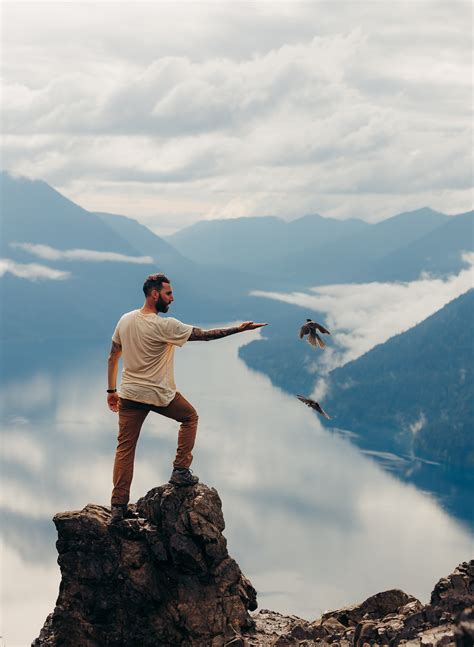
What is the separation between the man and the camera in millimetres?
14648

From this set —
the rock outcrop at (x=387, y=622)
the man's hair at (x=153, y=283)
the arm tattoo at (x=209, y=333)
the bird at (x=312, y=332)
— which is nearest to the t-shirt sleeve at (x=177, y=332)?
the arm tattoo at (x=209, y=333)

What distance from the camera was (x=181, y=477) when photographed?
591 inches

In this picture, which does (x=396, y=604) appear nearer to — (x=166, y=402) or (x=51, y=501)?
(x=166, y=402)

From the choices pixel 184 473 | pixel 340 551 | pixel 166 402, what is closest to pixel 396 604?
pixel 184 473

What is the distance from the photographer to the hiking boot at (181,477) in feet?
49.3

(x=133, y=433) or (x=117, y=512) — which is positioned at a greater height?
(x=133, y=433)

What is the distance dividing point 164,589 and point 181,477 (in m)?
1.89

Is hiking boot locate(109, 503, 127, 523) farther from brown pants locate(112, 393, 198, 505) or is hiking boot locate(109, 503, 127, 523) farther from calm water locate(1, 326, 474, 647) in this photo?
calm water locate(1, 326, 474, 647)

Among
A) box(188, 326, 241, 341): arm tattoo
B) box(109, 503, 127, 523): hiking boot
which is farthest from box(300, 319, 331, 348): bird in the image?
box(109, 503, 127, 523): hiking boot

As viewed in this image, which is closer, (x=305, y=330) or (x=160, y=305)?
(x=160, y=305)

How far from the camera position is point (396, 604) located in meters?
14.9

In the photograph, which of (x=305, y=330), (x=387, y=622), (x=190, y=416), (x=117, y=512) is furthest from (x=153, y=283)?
(x=387, y=622)

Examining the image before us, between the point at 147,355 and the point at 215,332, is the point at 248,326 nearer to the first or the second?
the point at 215,332

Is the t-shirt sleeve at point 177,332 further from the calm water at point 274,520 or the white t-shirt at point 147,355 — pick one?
the calm water at point 274,520
